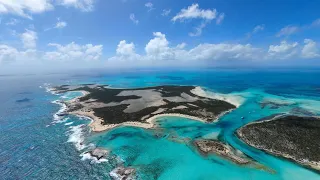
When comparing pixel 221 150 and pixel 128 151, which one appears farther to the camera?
pixel 128 151

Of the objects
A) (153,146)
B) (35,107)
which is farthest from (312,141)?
(35,107)

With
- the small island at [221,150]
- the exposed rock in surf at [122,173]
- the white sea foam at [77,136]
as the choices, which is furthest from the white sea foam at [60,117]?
the small island at [221,150]

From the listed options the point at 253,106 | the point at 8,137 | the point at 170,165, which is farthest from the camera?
the point at 253,106

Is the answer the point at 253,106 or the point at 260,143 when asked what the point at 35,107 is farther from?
the point at 253,106

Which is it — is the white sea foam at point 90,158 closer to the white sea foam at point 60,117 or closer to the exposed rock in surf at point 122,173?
the exposed rock in surf at point 122,173

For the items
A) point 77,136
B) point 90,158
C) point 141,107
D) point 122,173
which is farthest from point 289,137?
point 77,136

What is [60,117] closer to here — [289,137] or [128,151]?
[128,151]
